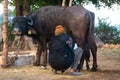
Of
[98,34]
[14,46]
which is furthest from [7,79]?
[98,34]

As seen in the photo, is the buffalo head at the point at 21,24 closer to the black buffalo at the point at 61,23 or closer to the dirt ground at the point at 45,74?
the black buffalo at the point at 61,23

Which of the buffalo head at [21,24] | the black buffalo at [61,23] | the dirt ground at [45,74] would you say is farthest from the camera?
the buffalo head at [21,24]

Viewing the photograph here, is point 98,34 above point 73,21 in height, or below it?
below

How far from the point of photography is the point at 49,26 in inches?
588

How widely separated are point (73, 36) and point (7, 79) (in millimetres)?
3056

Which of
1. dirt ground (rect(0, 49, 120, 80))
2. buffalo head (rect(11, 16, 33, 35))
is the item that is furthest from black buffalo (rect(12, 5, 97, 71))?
dirt ground (rect(0, 49, 120, 80))

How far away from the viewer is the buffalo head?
567 inches

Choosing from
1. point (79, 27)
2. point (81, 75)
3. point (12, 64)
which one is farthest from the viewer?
point (12, 64)

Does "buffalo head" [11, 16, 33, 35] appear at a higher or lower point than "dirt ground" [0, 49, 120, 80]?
higher

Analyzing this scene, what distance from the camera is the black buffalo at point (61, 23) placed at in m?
14.1

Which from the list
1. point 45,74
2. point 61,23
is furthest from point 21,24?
point 45,74

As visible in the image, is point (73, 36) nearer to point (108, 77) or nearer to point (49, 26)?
point (49, 26)

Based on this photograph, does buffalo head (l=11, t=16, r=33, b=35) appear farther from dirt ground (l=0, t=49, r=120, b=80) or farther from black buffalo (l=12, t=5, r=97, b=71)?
dirt ground (l=0, t=49, r=120, b=80)

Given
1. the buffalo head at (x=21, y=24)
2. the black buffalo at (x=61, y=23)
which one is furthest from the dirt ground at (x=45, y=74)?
the buffalo head at (x=21, y=24)
